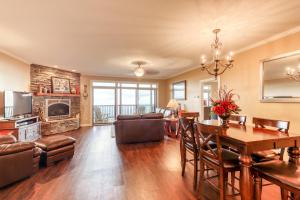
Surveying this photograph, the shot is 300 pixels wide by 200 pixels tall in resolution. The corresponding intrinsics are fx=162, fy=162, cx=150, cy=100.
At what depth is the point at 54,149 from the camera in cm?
314

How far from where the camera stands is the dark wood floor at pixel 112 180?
7.11ft

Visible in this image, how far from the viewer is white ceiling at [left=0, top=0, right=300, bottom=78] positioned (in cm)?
224

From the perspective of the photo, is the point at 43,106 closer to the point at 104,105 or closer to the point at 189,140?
the point at 104,105

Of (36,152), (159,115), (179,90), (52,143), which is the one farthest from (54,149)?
(179,90)

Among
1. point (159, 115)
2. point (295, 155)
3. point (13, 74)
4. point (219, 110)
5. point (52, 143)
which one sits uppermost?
point (13, 74)

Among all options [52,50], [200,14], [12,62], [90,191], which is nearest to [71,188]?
[90,191]

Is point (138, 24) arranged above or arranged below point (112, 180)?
above

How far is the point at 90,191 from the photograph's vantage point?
2258 millimetres

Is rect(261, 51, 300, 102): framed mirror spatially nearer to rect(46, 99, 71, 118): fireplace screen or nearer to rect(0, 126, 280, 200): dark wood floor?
rect(0, 126, 280, 200): dark wood floor

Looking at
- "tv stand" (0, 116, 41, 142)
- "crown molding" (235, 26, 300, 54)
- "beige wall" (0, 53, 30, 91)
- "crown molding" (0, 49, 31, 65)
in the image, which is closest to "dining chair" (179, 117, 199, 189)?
"crown molding" (235, 26, 300, 54)

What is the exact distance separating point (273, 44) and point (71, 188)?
4584mm

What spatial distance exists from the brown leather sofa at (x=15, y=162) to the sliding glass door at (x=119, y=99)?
5.92 m

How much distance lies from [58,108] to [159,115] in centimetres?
443

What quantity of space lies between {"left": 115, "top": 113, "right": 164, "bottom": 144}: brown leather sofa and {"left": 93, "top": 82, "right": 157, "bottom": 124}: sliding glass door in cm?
427
